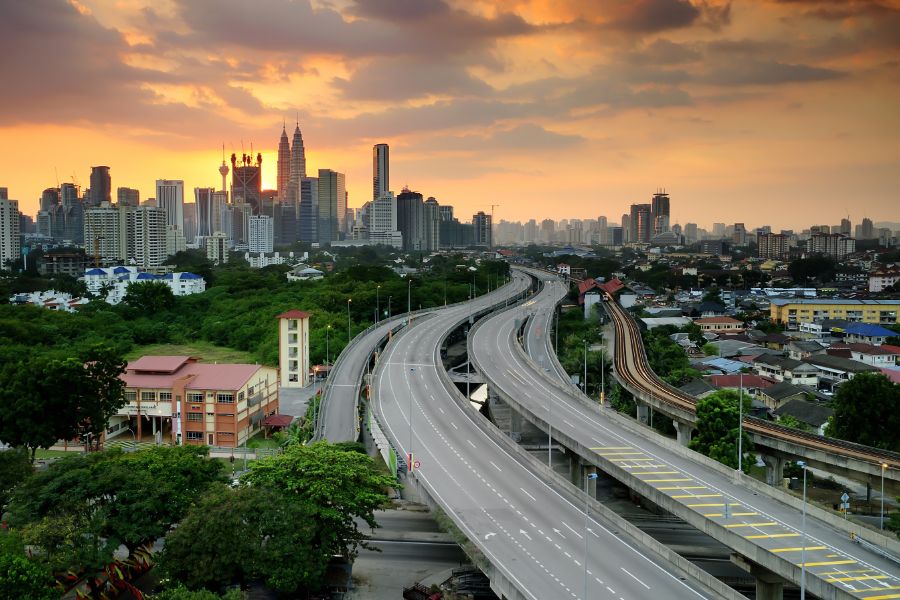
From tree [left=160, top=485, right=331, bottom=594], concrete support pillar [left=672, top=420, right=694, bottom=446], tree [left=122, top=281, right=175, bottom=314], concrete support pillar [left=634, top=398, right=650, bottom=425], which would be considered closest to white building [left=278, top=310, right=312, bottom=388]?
concrete support pillar [left=634, top=398, right=650, bottom=425]

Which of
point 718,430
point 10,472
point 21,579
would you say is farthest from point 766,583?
point 10,472

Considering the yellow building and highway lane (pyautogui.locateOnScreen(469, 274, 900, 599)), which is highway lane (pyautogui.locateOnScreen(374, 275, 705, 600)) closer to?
highway lane (pyautogui.locateOnScreen(469, 274, 900, 599))

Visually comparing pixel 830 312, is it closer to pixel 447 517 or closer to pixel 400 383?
pixel 400 383

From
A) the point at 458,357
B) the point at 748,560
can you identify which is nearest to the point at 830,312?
the point at 458,357

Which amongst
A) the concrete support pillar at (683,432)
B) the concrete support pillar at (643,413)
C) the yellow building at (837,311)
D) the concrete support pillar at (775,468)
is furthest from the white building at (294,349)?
the yellow building at (837,311)

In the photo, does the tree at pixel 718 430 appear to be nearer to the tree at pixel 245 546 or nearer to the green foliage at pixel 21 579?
the tree at pixel 245 546

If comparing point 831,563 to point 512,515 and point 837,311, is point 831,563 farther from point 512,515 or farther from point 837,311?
point 837,311
